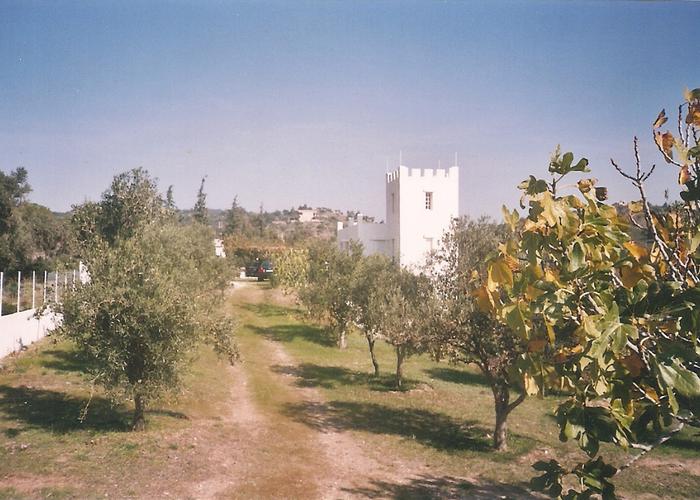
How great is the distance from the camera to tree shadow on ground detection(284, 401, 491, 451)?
50.6 ft

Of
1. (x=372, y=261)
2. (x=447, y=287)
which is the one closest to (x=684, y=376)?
(x=447, y=287)

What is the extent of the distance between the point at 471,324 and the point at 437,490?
412 centimetres

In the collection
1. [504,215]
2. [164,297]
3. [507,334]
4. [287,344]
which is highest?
[504,215]

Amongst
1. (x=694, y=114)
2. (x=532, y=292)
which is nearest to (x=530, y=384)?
(x=532, y=292)

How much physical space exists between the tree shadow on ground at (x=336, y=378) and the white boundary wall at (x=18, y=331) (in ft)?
32.9

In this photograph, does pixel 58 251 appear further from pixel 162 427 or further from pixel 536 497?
pixel 536 497

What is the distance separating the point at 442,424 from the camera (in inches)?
678

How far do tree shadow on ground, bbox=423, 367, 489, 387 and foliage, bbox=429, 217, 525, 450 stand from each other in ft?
30.8

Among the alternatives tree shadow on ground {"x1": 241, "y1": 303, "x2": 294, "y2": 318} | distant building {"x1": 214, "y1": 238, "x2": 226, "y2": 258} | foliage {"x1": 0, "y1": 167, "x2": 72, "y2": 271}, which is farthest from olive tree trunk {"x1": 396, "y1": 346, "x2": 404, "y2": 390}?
distant building {"x1": 214, "y1": 238, "x2": 226, "y2": 258}

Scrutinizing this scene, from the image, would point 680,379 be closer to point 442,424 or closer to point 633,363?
point 633,363

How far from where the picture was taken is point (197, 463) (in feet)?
39.4

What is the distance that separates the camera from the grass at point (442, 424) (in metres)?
12.4

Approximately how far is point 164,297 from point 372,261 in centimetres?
1396

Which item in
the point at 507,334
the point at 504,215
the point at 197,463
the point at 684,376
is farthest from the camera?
the point at 507,334
